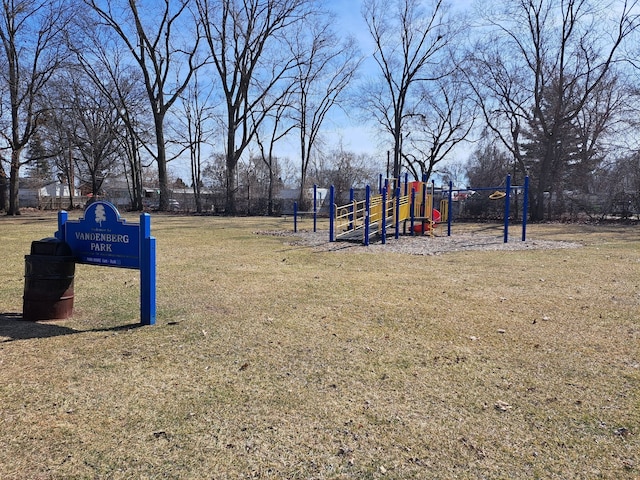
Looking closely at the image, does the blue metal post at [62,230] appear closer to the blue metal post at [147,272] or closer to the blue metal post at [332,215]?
the blue metal post at [147,272]

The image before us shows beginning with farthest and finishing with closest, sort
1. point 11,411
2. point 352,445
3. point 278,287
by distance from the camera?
point 278,287
point 11,411
point 352,445

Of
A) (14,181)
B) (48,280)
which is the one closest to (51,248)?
(48,280)

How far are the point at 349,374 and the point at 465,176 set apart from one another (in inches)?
2415

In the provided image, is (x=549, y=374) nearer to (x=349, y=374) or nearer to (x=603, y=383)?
(x=603, y=383)

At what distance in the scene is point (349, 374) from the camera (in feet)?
11.6

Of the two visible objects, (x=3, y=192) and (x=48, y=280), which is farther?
(x=3, y=192)

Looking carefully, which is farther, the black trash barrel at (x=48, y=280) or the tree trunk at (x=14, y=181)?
the tree trunk at (x=14, y=181)

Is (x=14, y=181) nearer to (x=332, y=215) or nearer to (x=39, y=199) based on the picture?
(x=39, y=199)

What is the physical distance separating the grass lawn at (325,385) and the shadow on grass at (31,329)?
35 mm

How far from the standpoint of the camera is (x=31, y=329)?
15.1ft

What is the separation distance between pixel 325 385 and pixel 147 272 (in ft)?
8.17

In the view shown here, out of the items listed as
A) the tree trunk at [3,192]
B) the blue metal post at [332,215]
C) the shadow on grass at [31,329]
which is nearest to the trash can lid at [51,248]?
the shadow on grass at [31,329]

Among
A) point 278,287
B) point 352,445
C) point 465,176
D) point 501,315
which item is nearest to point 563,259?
point 501,315

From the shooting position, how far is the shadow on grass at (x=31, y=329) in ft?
14.4
